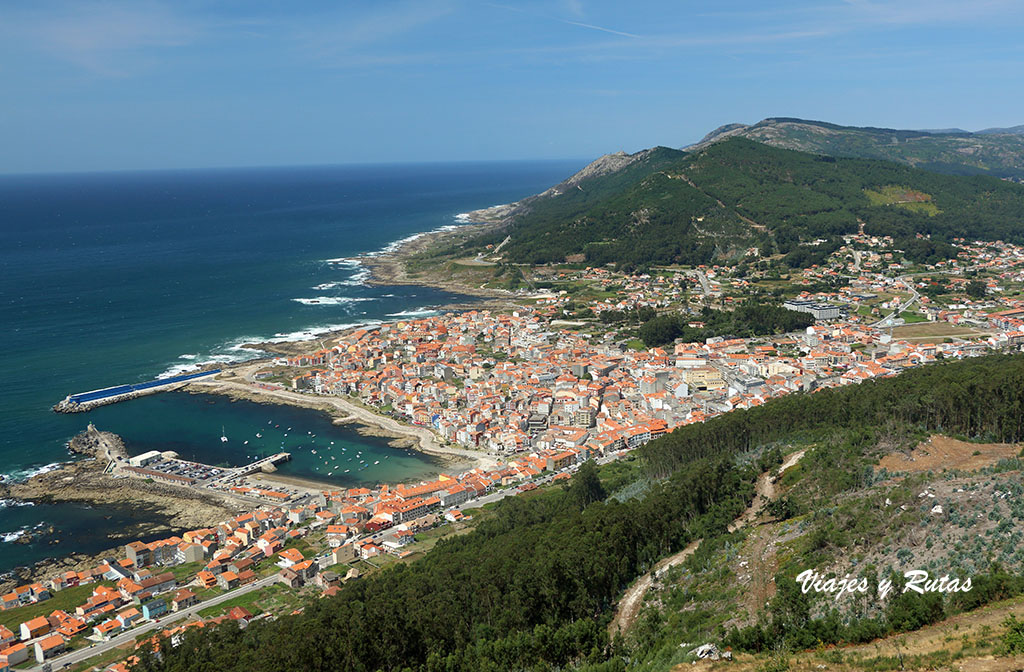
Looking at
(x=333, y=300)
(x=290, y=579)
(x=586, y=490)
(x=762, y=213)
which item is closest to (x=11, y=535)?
(x=290, y=579)

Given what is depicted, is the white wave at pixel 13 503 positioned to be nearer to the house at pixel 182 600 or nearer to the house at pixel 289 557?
the house at pixel 182 600

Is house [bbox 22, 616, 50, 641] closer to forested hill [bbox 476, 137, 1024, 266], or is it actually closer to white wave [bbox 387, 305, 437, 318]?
white wave [bbox 387, 305, 437, 318]

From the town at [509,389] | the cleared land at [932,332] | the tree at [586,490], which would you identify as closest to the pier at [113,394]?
the town at [509,389]

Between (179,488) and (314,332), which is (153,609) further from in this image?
A: (314,332)

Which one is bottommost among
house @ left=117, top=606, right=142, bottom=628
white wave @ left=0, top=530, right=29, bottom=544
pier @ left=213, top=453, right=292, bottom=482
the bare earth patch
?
house @ left=117, top=606, right=142, bottom=628

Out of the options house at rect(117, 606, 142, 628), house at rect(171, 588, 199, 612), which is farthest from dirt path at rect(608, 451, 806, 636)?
house at rect(117, 606, 142, 628)

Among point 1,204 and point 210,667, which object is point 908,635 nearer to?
point 210,667

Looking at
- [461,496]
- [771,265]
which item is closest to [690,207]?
[771,265]
